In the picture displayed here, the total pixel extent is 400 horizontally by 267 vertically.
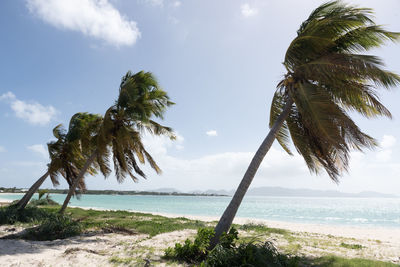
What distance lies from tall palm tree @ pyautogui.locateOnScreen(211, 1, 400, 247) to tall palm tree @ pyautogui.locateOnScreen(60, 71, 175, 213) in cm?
642

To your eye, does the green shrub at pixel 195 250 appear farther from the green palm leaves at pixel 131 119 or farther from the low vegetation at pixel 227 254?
the green palm leaves at pixel 131 119

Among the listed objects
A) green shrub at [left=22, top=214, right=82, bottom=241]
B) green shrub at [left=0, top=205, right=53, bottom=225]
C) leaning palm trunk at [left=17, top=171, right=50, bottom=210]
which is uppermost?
leaning palm trunk at [left=17, top=171, right=50, bottom=210]

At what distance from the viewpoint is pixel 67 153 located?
13688mm

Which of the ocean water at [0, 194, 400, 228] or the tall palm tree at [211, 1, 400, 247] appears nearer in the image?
the tall palm tree at [211, 1, 400, 247]

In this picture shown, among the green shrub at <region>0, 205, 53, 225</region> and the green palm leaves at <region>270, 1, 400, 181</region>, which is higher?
the green palm leaves at <region>270, 1, 400, 181</region>

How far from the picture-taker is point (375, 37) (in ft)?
20.9

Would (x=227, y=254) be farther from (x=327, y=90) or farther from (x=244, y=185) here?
(x=327, y=90)

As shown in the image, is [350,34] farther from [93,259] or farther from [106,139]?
[106,139]

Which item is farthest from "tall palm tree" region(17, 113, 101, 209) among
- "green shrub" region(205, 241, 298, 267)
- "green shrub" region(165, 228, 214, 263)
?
"green shrub" region(205, 241, 298, 267)

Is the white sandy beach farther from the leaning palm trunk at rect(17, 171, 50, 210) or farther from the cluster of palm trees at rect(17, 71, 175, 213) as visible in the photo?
the leaning palm trunk at rect(17, 171, 50, 210)

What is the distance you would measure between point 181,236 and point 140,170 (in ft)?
17.1

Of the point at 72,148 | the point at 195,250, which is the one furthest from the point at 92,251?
the point at 72,148

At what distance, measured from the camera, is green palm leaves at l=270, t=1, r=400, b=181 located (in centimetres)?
604

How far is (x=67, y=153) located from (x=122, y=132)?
441cm
